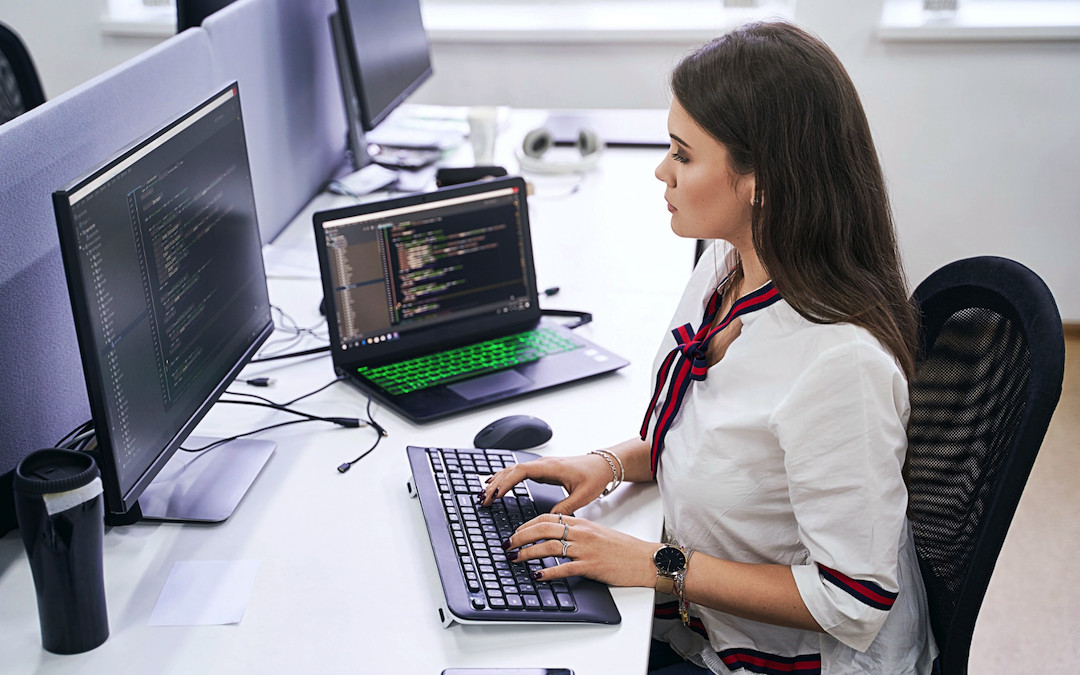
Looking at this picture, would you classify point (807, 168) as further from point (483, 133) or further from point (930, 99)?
point (930, 99)

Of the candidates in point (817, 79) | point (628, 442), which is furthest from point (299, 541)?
point (817, 79)

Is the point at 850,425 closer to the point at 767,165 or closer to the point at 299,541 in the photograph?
the point at 767,165

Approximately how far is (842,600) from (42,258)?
3.18 feet

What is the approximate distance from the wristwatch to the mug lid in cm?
56

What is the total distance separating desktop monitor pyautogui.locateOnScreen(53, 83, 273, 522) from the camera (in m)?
0.89

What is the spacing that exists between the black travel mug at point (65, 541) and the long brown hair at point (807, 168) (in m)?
0.71

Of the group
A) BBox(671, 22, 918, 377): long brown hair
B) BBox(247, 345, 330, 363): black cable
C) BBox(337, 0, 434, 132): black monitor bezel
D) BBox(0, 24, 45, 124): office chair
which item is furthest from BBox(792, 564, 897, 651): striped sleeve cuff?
BBox(0, 24, 45, 124): office chair

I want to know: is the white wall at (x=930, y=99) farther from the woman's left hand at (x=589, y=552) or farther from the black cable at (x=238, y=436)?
the woman's left hand at (x=589, y=552)

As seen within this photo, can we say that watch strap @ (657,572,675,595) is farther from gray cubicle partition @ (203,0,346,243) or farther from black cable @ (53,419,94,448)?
gray cubicle partition @ (203,0,346,243)

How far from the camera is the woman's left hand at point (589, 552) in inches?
39.3

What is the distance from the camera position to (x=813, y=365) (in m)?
0.96

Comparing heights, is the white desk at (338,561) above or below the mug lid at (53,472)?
below

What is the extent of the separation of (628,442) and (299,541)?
419mm

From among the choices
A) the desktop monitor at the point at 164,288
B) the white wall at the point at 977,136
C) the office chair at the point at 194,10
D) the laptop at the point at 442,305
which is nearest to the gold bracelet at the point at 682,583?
the laptop at the point at 442,305
